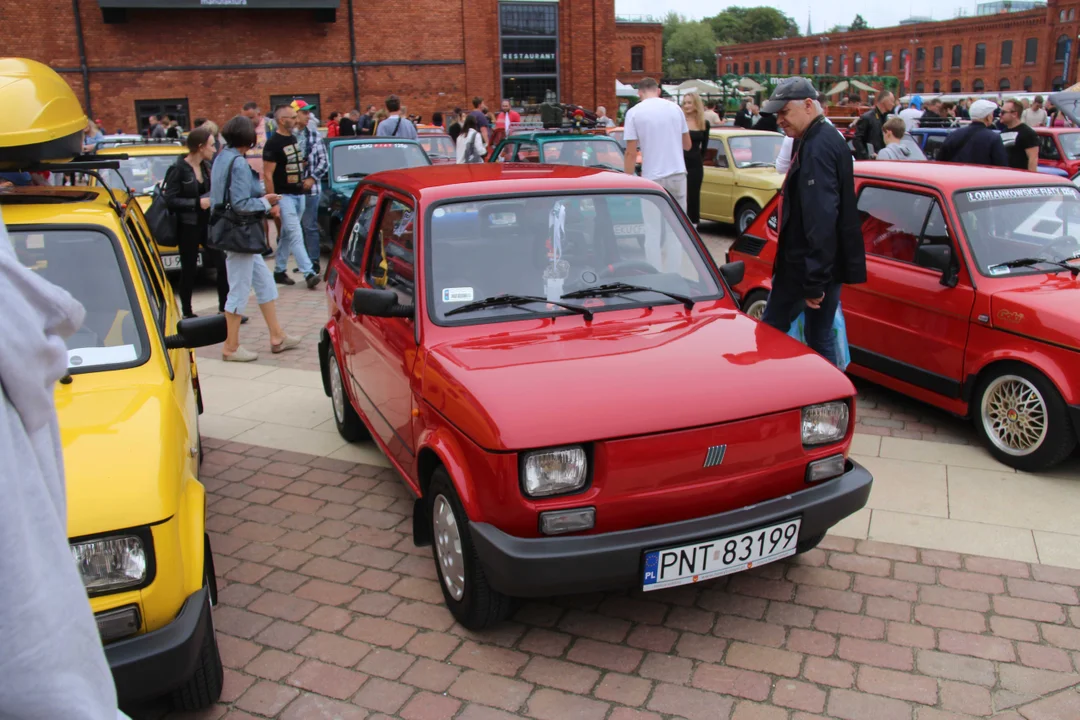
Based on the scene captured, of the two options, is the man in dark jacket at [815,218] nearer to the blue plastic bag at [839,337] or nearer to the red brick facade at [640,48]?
the blue plastic bag at [839,337]

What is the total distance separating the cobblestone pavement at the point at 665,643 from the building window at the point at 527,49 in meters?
32.6

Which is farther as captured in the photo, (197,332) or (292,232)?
(292,232)

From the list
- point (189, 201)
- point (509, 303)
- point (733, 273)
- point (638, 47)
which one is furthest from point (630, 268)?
point (638, 47)

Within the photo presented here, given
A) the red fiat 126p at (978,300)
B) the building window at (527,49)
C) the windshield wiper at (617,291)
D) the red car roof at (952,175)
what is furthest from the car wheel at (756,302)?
the building window at (527,49)

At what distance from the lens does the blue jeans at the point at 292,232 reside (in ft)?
34.1

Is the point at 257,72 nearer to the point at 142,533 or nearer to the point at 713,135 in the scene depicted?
the point at 713,135

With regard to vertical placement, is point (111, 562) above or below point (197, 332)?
below

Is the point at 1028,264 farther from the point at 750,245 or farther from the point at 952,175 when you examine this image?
the point at 750,245

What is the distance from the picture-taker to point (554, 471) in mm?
3152

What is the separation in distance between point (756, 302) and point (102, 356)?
16.7 feet

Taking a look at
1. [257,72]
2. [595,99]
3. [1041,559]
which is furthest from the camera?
[595,99]

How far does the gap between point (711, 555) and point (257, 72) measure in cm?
3067

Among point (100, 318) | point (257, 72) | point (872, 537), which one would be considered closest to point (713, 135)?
point (872, 537)

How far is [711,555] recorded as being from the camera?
329cm
